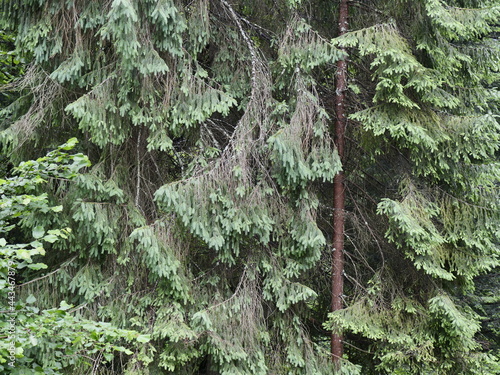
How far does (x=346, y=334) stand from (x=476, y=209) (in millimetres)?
2233

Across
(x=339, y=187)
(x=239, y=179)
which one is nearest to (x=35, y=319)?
(x=239, y=179)

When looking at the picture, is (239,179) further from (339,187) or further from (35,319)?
(35,319)

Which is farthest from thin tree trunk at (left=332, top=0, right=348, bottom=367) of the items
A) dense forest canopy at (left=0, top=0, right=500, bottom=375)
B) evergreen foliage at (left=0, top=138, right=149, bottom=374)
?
evergreen foliage at (left=0, top=138, right=149, bottom=374)

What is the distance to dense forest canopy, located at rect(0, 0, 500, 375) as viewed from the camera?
522cm

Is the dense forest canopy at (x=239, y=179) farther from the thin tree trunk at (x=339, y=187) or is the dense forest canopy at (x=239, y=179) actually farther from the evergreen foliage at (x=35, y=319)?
the evergreen foliage at (x=35, y=319)

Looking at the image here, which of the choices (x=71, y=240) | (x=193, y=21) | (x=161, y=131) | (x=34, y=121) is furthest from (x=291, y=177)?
(x=34, y=121)

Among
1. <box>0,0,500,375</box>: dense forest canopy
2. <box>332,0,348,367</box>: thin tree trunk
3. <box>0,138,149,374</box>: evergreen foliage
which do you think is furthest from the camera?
<box>332,0,348,367</box>: thin tree trunk

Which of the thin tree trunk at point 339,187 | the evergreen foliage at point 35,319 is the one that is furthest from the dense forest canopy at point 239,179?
the evergreen foliage at point 35,319

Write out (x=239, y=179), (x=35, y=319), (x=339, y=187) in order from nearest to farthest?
1. (x=35, y=319)
2. (x=239, y=179)
3. (x=339, y=187)

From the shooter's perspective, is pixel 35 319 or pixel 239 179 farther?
pixel 239 179

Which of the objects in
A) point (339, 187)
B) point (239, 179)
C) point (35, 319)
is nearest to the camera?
point (35, 319)

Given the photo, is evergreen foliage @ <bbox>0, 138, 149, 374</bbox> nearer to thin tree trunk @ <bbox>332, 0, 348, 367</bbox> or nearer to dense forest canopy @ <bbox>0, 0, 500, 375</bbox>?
dense forest canopy @ <bbox>0, 0, 500, 375</bbox>

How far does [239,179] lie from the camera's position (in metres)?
5.38

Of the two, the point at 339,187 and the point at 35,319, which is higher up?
the point at 339,187
